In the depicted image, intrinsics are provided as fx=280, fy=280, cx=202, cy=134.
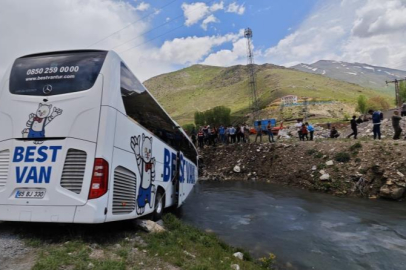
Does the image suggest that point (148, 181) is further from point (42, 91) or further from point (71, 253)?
point (42, 91)

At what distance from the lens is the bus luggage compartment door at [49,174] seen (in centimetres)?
498

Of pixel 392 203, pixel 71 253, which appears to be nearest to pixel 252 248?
pixel 71 253

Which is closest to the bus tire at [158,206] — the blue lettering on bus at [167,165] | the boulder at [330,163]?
the blue lettering on bus at [167,165]

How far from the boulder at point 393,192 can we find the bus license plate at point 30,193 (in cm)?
1418

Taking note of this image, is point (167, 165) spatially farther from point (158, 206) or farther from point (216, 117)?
point (216, 117)

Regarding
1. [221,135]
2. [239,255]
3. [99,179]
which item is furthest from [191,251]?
[221,135]

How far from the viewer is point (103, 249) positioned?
505cm

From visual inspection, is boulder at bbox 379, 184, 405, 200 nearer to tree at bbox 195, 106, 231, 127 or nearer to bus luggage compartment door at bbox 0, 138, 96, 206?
bus luggage compartment door at bbox 0, 138, 96, 206

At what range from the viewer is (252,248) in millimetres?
7902

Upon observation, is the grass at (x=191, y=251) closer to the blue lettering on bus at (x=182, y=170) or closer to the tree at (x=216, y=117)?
the blue lettering on bus at (x=182, y=170)

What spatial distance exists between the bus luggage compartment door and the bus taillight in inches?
3.3


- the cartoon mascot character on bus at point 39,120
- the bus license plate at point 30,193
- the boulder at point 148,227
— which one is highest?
the cartoon mascot character on bus at point 39,120

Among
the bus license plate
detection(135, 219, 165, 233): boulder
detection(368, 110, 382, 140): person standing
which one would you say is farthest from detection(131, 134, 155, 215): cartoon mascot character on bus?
detection(368, 110, 382, 140): person standing

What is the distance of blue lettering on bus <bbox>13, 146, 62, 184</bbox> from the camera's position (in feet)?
16.7
